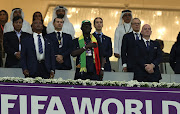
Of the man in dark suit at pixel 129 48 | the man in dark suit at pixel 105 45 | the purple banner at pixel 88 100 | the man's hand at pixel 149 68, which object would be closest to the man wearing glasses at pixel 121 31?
the man in dark suit at pixel 105 45

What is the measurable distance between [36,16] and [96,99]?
4680 mm

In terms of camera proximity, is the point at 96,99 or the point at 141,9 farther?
the point at 141,9

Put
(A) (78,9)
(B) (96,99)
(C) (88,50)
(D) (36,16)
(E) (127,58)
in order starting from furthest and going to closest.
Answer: (A) (78,9)
(D) (36,16)
(E) (127,58)
(C) (88,50)
(B) (96,99)

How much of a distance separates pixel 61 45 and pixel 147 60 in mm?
1744

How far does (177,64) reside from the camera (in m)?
12.5

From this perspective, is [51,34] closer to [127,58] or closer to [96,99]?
[127,58]

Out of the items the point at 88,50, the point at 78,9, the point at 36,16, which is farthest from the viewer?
the point at 78,9

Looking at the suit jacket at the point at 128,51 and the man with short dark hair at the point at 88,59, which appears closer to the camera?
the man with short dark hair at the point at 88,59

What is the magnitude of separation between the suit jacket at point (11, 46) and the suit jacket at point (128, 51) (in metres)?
2.01

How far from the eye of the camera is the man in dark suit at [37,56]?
36.7 ft

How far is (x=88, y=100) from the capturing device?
30.6 ft

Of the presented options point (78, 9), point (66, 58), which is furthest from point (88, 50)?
point (78, 9)

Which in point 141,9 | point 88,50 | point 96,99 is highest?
point 141,9

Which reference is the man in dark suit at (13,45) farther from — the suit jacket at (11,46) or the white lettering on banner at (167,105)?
Result: the white lettering on banner at (167,105)
